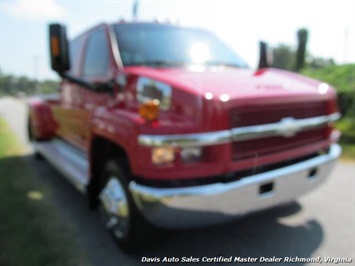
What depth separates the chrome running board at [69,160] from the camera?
3.84m

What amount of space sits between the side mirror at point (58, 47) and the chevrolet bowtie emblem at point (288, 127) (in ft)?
6.59

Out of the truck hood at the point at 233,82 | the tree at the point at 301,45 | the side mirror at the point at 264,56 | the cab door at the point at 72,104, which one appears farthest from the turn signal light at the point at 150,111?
the tree at the point at 301,45

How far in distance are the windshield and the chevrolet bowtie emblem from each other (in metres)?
1.20

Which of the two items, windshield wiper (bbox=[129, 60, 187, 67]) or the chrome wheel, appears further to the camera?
windshield wiper (bbox=[129, 60, 187, 67])

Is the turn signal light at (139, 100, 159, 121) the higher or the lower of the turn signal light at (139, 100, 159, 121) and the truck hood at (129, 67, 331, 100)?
the lower

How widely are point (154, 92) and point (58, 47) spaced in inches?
41.1

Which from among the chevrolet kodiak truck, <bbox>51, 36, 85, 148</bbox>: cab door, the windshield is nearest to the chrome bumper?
the chevrolet kodiak truck

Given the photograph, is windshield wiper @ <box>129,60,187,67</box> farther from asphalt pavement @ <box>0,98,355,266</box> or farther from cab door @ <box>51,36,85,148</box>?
asphalt pavement @ <box>0,98,355,266</box>

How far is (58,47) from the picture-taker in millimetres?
3330

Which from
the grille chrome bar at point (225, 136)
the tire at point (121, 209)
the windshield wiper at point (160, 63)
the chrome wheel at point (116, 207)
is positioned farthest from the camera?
the windshield wiper at point (160, 63)

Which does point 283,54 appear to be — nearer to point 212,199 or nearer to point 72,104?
point 72,104

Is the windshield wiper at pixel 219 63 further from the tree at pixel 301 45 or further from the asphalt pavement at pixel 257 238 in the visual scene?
the tree at pixel 301 45

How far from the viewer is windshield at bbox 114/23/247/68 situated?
3.70 meters

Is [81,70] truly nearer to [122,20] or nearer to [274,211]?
[122,20]
